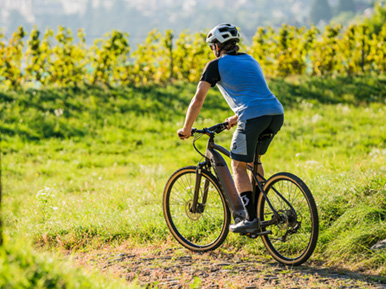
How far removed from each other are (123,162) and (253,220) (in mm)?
5990

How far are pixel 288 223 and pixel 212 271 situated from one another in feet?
2.74

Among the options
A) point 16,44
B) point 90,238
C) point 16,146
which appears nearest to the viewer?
point 90,238

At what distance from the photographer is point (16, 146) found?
405 inches

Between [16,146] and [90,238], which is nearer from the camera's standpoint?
[90,238]

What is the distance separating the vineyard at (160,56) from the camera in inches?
561

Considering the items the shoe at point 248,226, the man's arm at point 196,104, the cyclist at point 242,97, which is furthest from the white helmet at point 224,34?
the shoe at point 248,226

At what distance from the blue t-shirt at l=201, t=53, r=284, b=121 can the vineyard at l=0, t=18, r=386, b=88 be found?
1107 centimetres

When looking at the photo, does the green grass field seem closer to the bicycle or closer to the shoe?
the bicycle

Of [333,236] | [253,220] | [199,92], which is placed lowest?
[333,236]

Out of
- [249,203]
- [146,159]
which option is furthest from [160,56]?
[249,203]

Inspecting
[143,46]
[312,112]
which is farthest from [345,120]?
[143,46]

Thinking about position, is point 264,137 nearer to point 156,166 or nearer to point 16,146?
point 156,166

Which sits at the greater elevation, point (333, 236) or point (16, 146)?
point (16, 146)

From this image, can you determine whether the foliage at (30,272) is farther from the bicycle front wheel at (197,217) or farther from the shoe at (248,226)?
the bicycle front wheel at (197,217)
